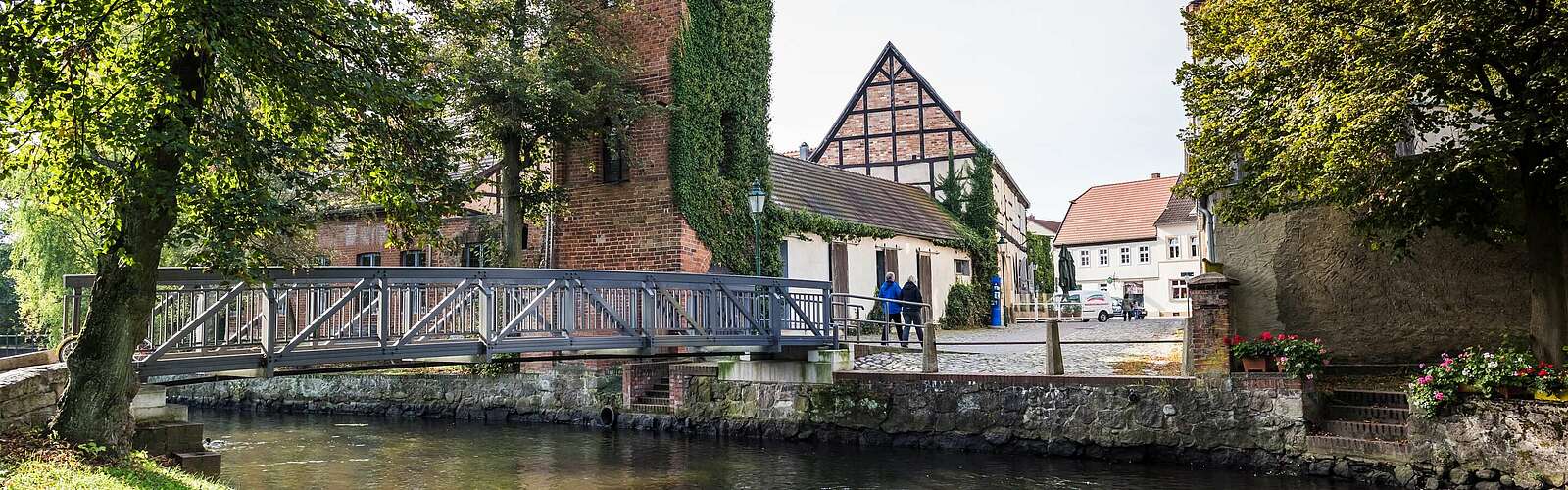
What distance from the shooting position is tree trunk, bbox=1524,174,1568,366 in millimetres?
10969

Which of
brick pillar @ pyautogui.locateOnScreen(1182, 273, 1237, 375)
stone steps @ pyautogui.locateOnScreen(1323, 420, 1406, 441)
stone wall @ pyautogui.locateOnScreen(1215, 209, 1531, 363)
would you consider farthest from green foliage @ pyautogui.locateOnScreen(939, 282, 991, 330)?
stone steps @ pyautogui.locateOnScreen(1323, 420, 1406, 441)

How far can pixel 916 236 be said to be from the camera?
2730 cm

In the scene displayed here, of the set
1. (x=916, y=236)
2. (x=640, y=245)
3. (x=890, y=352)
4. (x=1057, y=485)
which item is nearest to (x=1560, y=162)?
(x=1057, y=485)

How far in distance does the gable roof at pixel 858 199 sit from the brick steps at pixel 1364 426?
470 inches

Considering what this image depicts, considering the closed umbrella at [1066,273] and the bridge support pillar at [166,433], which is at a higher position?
the closed umbrella at [1066,273]

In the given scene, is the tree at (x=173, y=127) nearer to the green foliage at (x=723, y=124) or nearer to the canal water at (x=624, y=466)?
the canal water at (x=624, y=466)

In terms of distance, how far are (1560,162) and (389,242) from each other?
11408mm

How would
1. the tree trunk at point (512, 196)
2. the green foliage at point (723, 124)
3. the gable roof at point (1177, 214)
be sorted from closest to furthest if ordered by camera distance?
the tree trunk at point (512, 196) → the green foliage at point (723, 124) → the gable roof at point (1177, 214)

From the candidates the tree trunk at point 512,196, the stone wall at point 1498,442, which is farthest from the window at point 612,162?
the stone wall at point 1498,442

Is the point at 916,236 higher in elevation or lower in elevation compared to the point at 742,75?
lower

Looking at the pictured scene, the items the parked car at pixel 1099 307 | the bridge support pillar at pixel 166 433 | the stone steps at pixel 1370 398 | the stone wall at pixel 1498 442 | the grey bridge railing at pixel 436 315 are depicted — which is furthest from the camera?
the parked car at pixel 1099 307

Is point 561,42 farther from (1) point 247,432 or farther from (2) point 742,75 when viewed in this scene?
(1) point 247,432

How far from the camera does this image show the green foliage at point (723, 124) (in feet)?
60.1

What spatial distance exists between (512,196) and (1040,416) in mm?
9615
